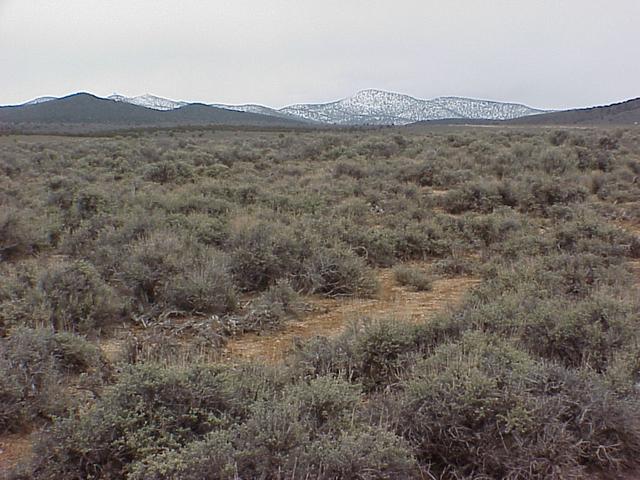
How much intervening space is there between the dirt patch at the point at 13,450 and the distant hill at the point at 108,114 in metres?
93.6

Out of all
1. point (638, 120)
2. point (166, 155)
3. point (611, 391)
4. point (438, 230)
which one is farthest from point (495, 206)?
point (638, 120)

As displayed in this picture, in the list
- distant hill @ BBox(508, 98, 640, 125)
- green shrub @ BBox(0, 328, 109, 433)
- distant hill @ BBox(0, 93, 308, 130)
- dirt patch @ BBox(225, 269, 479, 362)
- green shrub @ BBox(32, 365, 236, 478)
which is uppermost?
green shrub @ BBox(32, 365, 236, 478)

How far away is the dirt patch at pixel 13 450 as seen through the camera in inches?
141

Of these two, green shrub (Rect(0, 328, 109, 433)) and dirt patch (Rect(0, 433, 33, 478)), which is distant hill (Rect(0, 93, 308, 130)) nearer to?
green shrub (Rect(0, 328, 109, 433))

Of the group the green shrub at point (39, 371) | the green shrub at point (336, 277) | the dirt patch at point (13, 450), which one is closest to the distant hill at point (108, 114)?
the green shrub at point (336, 277)

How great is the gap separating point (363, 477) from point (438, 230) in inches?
302

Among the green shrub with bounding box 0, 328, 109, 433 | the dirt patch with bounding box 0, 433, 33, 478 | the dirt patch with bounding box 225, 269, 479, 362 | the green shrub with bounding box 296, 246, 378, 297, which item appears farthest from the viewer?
the green shrub with bounding box 296, 246, 378, 297

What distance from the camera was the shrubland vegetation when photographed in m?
3.42

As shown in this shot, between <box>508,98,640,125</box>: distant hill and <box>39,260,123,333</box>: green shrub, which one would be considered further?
<box>508,98,640,125</box>: distant hill

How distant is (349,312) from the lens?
6.92 meters

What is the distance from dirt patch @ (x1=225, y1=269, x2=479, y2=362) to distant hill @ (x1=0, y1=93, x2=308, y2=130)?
9011 cm

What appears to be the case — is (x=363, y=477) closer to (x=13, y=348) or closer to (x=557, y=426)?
(x=557, y=426)

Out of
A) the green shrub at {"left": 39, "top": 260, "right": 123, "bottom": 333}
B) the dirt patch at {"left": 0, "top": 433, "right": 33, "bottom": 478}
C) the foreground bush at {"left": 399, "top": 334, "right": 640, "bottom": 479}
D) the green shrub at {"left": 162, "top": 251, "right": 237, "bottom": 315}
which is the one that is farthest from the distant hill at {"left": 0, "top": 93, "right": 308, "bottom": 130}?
the foreground bush at {"left": 399, "top": 334, "right": 640, "bottom": 479}

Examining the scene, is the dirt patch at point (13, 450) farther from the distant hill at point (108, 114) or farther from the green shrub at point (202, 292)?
the distant hill at point (108, 114)
